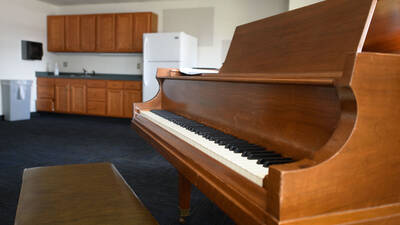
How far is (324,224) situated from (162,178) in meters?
2.37

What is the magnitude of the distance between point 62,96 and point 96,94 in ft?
2.82

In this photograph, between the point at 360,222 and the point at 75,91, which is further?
the point at 75,91

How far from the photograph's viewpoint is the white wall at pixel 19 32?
6430 millimetres

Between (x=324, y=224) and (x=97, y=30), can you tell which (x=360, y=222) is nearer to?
(x=324, y=224)

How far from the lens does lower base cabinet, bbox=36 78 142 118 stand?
21.9 feet

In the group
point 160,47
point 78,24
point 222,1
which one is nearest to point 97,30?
point 78,24

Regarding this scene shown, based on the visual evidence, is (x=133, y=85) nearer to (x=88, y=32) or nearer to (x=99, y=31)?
(x=99, y=31)

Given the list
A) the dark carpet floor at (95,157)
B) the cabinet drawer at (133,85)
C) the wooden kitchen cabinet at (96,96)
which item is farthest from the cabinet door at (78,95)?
the cabinet drawer at (133,85)

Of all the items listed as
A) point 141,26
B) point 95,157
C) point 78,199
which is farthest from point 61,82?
point 78,199

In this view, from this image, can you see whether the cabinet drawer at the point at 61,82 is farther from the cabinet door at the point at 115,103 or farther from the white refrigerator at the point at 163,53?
the white refrigerator at the point at 163,53

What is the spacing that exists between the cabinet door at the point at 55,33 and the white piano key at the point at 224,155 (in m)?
6.72

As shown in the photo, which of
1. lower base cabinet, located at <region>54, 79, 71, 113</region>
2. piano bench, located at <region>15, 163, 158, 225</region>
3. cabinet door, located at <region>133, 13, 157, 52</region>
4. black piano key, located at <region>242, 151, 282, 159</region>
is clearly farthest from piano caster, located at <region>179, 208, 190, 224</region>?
lower base cabinet, located at <region>54, 79, 71, 113</region>

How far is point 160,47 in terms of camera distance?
19.9 feet

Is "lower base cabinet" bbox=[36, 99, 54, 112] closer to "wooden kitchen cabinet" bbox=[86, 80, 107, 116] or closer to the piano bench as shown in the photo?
"wooden kitchen cabinet" bbox=[86, 80, 107, 116]
